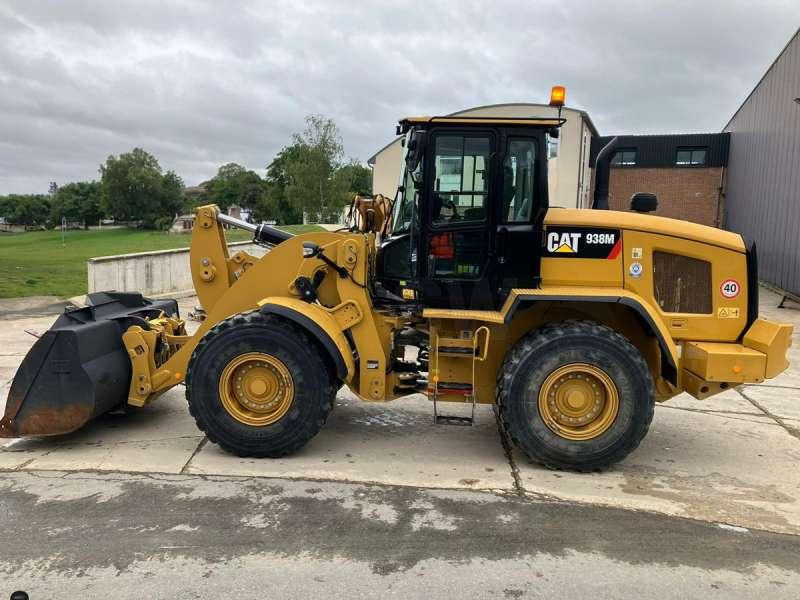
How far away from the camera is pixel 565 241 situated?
15.6 ft

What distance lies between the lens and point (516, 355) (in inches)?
183

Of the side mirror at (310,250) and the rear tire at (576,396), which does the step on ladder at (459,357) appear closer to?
the rear tire at (576,396)

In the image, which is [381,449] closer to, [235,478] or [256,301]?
[235,478]

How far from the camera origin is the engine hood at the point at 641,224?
4738 millimetres

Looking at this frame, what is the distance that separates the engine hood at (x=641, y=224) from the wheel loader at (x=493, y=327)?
15 mm

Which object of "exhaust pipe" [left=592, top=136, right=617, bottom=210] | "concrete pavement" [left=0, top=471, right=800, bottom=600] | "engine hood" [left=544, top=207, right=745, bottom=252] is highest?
"exhaust pipe" [left=592, top=136, right=617, bottom=210]

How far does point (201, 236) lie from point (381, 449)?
2470 millimetres

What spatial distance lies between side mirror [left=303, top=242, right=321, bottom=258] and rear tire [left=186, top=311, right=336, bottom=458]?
603 mm

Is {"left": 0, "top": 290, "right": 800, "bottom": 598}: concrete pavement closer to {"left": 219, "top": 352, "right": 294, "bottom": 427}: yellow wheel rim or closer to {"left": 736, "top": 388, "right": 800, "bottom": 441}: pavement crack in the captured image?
{"left": 736, "top": 388, "right": 800, "bottom": 441}: pavement crack

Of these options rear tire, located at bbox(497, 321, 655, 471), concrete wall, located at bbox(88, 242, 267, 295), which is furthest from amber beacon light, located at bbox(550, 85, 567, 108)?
concrete wall, located at bbox(88, 242, 267, 295)

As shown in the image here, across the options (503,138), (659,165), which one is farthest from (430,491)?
(659,165)

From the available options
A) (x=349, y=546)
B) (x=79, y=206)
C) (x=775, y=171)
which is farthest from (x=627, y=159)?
(x=79, y=206)

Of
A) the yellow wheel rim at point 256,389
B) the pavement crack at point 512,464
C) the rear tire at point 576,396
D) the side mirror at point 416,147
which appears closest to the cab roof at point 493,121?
the side mirror at point 416,147

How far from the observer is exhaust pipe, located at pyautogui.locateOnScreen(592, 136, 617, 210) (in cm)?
516
